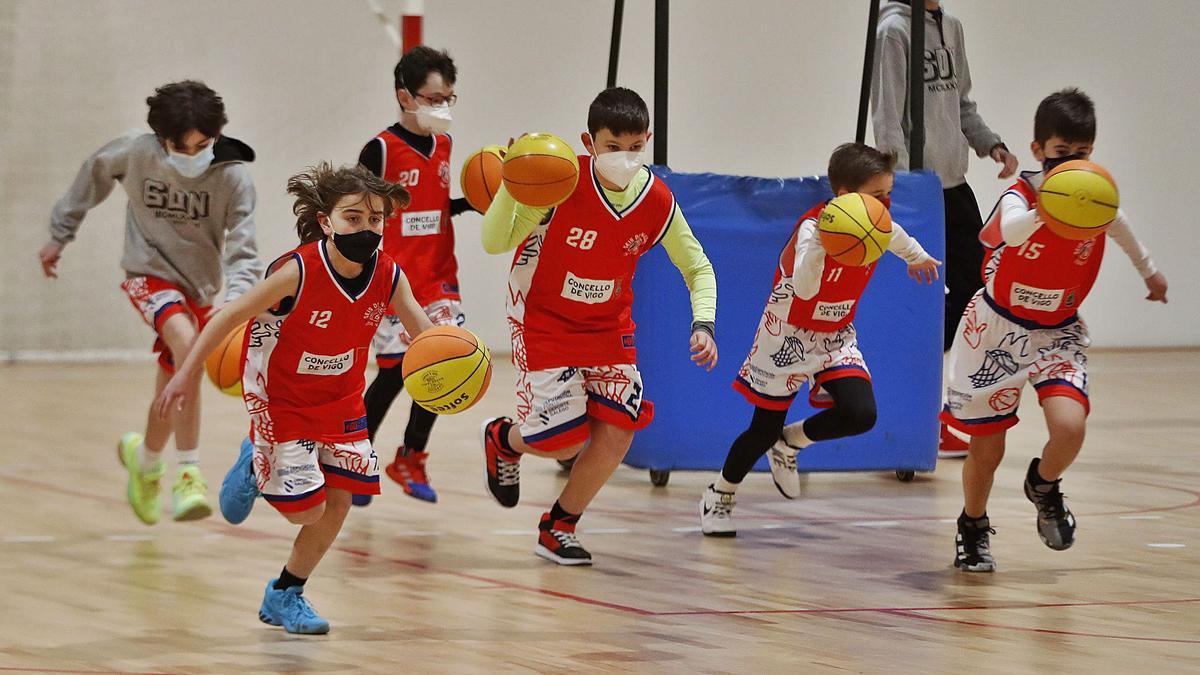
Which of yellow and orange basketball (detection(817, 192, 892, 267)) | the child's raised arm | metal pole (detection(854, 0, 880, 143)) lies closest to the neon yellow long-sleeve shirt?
yellow and orange basketball (detection(817, 192, 892, 267))

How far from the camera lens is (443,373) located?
3.91 metres

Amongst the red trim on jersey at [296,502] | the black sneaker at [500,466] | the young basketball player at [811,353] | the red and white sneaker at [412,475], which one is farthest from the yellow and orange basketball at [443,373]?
the red and white sneaker at [412,475]

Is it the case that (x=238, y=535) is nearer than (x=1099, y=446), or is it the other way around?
(x=238, y=535)

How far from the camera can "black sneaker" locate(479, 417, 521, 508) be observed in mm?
5086

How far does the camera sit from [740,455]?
525 cm

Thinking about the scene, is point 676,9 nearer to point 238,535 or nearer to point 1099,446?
point 1099,446

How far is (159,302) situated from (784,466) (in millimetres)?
2237

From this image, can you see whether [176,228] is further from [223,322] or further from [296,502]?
[296,502]

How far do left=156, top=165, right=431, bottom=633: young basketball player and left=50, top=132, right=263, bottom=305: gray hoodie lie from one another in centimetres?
136

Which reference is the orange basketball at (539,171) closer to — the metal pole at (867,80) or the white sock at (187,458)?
the white sock at (187,458)

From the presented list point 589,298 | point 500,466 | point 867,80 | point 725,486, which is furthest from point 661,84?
point 500,466

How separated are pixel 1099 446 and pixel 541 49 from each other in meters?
5.50

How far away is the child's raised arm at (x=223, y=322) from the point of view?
3.79m

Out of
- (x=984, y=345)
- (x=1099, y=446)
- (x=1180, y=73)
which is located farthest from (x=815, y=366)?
(x=1180, y=73)
